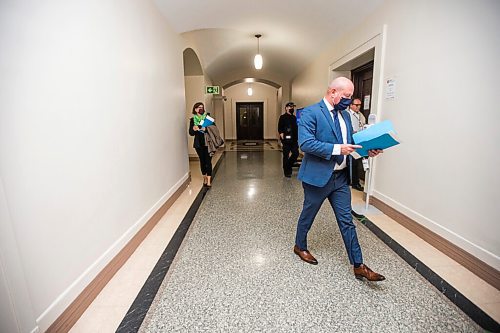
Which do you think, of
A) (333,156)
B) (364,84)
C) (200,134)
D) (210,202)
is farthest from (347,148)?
(364,84)

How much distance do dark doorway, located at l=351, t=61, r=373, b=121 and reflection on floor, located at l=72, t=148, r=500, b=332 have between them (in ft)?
7.19

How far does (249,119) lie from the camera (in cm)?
1473

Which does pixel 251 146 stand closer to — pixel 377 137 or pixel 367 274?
pixel 367 274

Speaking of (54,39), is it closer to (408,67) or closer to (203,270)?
(203,270)

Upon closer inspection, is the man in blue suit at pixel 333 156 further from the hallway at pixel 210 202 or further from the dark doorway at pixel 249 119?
the dark doorway at pixel 249 119

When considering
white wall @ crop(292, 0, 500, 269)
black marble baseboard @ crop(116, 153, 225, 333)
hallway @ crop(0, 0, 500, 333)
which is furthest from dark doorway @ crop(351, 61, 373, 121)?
black marble baseboard @ crop(116, 153, 225, 333)

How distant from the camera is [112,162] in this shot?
83.8 inches

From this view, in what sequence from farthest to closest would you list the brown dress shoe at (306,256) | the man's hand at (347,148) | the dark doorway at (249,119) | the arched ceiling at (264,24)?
the dark doorway at (249,119) < the arched ceiling at (264,24) < the brown dress shoe at (306,256) < the man's hand at (347,148)

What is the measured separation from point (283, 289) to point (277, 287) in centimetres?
5

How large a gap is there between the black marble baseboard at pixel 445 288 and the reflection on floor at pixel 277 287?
0.17 ft

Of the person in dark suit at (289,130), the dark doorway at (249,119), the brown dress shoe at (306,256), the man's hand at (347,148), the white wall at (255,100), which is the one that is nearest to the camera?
the man's hand at (347,148)

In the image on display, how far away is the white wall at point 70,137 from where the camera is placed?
127 centimetres

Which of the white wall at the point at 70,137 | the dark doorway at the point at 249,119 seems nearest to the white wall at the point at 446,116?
the white wall at the point at 70,137

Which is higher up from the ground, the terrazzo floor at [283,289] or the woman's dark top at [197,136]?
the woman's dark top at [197,136]
